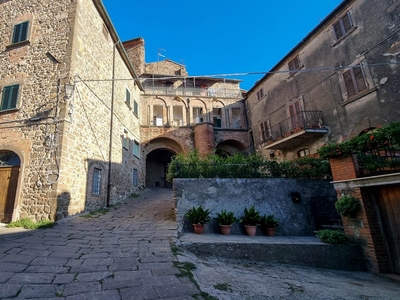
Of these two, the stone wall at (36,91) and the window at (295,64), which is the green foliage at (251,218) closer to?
the stone wall at (36,91)

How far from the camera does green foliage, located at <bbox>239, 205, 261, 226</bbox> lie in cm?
628

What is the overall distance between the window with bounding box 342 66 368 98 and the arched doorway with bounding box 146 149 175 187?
43.6 feet

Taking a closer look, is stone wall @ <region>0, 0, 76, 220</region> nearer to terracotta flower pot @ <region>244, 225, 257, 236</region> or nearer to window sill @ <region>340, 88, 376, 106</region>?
terracotta flower pot @ <region>244, 225, 257, 236</region>

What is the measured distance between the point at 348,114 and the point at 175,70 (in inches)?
671

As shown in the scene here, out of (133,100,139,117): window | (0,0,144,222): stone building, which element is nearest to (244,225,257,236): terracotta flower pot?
(0,0,144,222): stone building

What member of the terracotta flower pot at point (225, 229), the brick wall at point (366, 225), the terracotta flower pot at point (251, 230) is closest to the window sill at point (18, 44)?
the terracotta flower pot at point (225, 229)

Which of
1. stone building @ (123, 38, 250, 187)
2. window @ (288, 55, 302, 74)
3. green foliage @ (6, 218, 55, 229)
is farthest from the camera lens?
stone building @ (123, 38, 250, 187)

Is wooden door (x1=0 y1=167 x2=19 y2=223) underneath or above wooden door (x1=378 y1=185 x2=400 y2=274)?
above

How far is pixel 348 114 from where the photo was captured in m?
10.1

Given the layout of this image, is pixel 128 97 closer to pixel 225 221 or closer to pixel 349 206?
pixel 225 221

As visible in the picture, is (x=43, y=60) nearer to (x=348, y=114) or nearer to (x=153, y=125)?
(x=153, y=125)

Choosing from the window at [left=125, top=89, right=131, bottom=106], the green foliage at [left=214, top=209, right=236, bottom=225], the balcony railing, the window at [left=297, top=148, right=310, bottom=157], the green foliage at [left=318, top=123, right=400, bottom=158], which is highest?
the balcony railing

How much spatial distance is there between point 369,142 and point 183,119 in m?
14.1

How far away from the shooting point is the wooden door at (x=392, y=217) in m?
4.68
